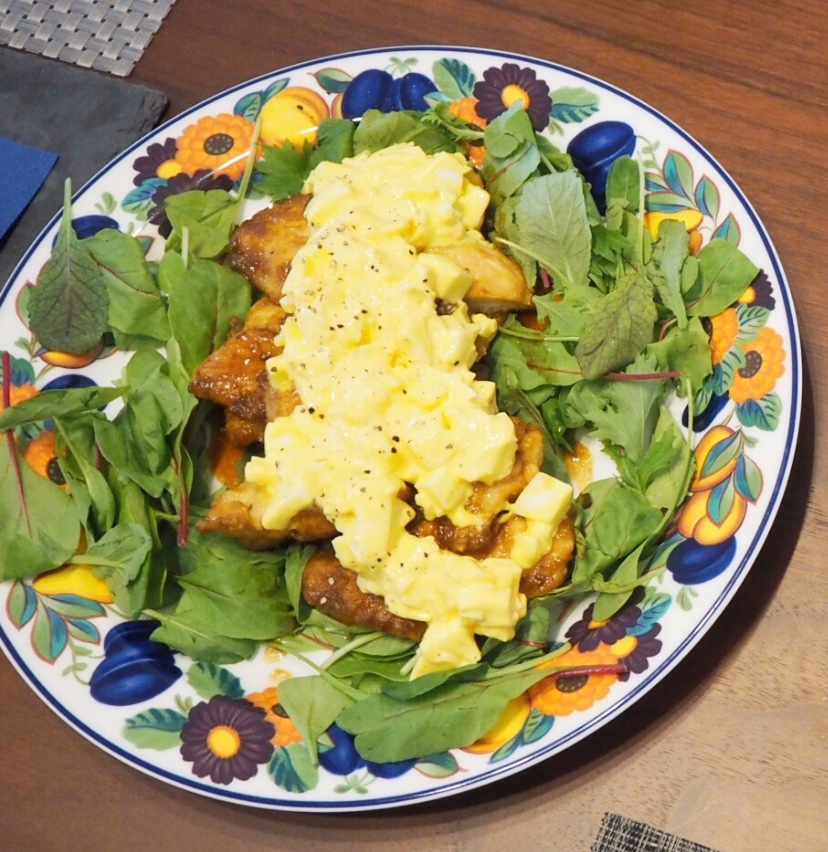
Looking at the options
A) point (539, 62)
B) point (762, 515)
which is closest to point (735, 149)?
point (539, 62)

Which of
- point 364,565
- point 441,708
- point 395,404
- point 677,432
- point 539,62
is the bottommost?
point 441,708

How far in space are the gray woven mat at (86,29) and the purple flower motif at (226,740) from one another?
2138 mm

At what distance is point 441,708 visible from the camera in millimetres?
1769

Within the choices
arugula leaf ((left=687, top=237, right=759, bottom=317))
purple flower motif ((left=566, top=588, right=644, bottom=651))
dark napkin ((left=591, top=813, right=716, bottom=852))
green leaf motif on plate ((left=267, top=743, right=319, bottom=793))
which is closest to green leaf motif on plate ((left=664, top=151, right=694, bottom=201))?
arugula leaf ((left=687, top=237, right=759, bottom=317))

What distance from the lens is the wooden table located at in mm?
1800

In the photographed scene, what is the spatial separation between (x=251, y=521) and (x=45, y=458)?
0.59 metres

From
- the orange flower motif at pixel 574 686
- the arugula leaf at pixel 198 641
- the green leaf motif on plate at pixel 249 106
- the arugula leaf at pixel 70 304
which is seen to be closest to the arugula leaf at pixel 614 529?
the orange flower motif at pixel 574 686

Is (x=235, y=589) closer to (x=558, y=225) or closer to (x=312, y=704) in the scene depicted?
(x=312, y=704)

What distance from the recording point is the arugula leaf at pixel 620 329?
6.52 ft

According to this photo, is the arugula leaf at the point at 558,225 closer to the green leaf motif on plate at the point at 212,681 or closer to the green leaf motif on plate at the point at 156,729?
the green leaf motif on plate at the point at 212,681

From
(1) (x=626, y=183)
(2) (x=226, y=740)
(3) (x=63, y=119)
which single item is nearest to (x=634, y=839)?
(2) (x=226, y=740)

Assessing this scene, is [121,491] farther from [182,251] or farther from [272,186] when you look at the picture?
[272,186]

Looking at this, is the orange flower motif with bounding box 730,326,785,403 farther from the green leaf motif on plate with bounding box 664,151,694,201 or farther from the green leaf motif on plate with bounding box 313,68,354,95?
the green leaf motif on plate with bounding box 313,68,354,95

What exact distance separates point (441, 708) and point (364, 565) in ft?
1.09
